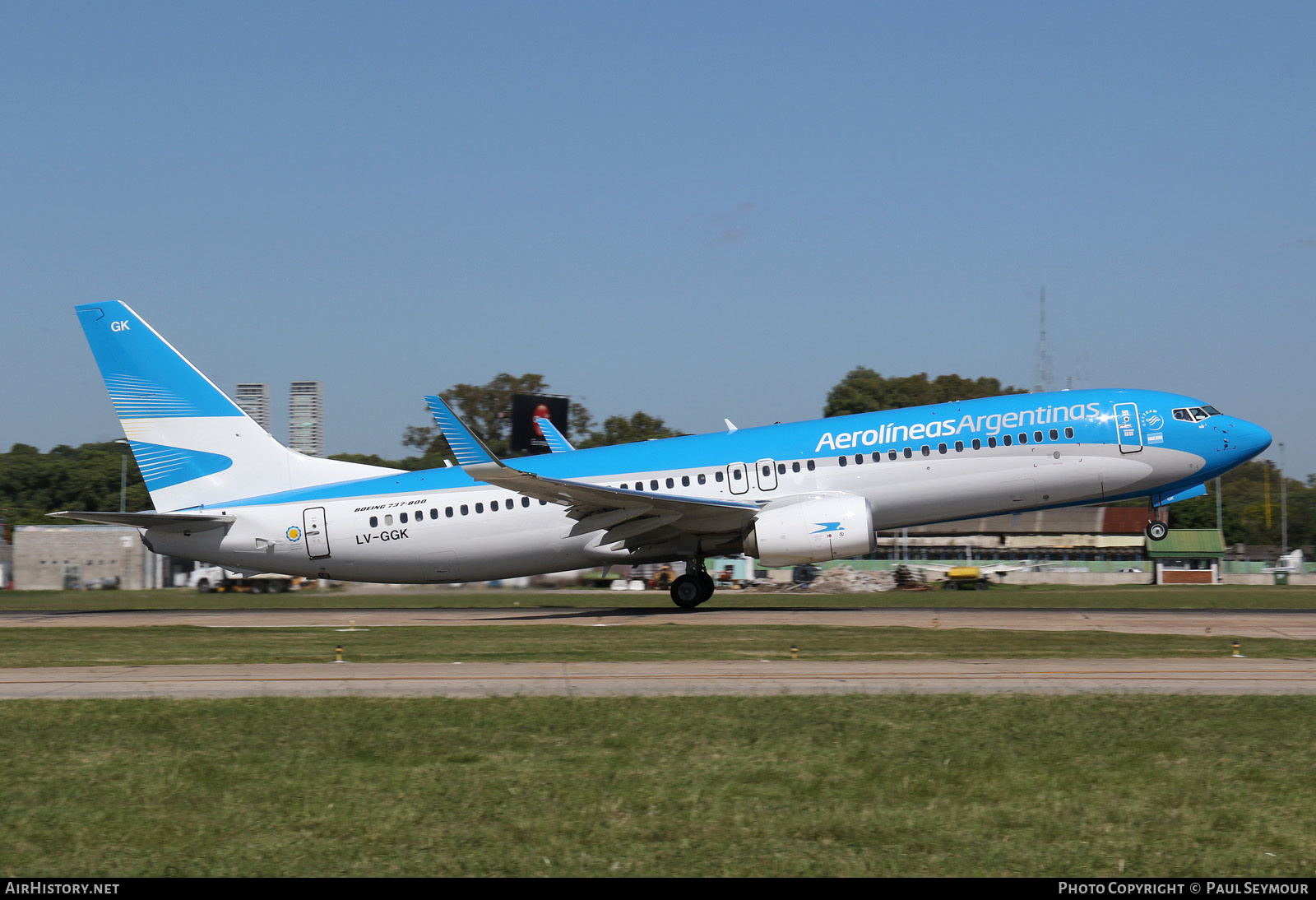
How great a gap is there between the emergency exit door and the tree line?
6588 centimetres

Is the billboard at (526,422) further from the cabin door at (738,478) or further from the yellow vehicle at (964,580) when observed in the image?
the cabin door at (738,478)

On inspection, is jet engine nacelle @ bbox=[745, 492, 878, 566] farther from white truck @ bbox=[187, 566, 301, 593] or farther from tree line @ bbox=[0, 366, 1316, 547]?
tree line @ bbox=[0, 366, 1316, 547]

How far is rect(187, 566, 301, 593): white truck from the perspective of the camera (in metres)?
56.8

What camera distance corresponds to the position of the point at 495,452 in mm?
103688

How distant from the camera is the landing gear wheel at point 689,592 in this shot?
103ft

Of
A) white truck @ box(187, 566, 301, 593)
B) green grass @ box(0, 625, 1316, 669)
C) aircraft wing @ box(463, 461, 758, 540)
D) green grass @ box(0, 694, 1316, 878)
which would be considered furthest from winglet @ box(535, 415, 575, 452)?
white truck @ box(187, 566, 301, 593)

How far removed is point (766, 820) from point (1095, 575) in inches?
2507

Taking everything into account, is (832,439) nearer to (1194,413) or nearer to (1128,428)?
(1128,428)

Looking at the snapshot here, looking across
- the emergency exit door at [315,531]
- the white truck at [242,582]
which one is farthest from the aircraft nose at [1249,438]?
the white truck at [242,582]

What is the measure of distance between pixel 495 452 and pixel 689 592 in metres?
74.0

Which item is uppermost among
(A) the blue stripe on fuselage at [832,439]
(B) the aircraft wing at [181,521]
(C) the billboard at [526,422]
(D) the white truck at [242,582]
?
(C) the billboard at [526,422]

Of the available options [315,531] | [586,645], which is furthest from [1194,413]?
[315,531]

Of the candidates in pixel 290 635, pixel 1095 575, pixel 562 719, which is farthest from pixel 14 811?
pixel 1095 575

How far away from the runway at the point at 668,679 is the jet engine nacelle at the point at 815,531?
391 inches
